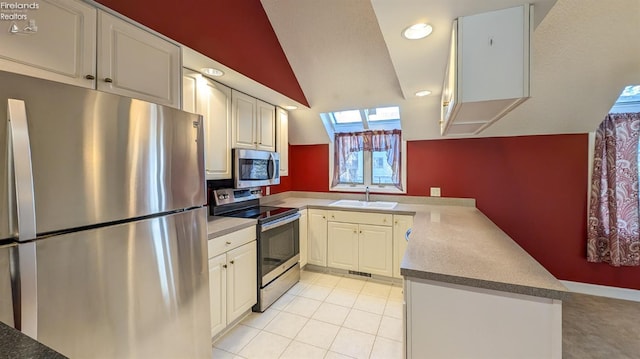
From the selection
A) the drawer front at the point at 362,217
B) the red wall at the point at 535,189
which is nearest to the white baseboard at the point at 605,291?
the red wall at the point at 535,189

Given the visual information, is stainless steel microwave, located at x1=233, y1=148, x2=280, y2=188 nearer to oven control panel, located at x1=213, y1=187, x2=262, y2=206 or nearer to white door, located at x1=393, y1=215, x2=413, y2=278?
oven control panel, located at x1=213, y1=187, x2=262, y2=206

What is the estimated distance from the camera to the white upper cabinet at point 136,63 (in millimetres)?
1238

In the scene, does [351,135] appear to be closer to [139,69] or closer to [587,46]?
[587,46]

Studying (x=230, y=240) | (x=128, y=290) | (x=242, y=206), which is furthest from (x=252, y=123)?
(x=128, y=290)

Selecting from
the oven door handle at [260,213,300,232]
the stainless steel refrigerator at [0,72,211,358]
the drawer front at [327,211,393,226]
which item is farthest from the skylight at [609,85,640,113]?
the stainless steel refrigerator at [0,72,211,358]

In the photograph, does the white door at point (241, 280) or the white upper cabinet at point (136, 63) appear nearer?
the white upper cabinet at point (136, 63)

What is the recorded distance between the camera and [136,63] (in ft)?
4.52

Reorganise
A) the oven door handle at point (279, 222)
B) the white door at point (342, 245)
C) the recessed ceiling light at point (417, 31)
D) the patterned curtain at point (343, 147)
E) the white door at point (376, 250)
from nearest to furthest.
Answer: the recessed ceiling light at point (417, 31) < the oven door handle at point (279, 222) < the white door at point (376, 250) < the white door at point (342, 245) < the patterned curtain at point (343, 147)

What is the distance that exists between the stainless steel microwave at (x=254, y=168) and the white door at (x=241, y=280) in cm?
63

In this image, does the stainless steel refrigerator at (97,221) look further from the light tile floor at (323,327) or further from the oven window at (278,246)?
the oven window at (278,246)

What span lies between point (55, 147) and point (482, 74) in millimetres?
1819

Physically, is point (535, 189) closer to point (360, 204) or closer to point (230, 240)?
point (360, 204)

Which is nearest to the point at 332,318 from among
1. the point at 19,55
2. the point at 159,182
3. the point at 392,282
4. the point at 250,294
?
the point at 250,294

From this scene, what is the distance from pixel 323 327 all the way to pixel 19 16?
98.1 inches
